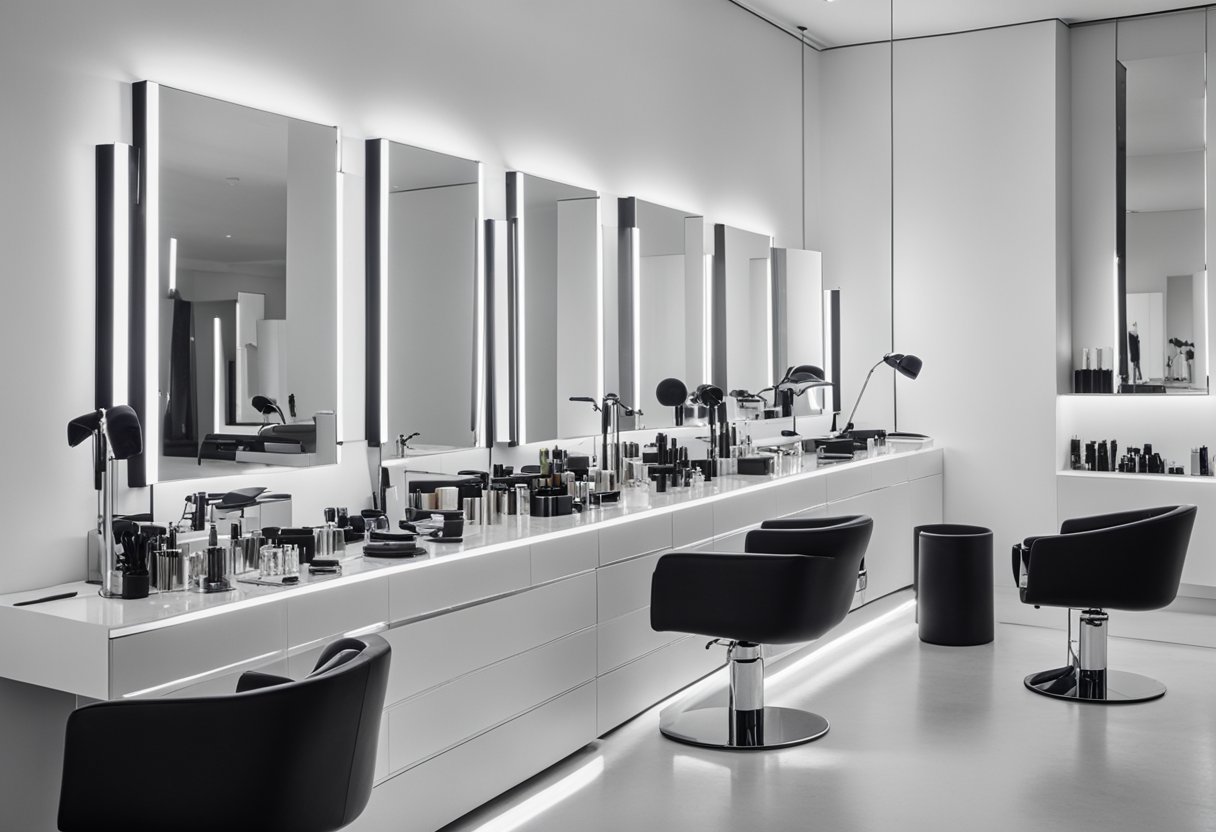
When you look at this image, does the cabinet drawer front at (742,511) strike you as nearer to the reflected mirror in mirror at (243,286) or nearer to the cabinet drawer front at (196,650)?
the reflected mirror in mirror at (243,286)

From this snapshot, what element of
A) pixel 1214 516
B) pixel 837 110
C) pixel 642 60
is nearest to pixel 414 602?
pixel 642 60

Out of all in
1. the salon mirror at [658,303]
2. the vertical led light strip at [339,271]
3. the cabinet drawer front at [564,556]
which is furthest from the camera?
the salon mirror at [658,303]

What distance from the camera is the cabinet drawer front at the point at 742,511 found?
437cm

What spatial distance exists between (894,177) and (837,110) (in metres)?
0.57

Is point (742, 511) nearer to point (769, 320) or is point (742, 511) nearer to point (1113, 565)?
point (1113, 565)

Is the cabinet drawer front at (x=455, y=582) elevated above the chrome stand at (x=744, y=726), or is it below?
above

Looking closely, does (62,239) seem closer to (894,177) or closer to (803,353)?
(803,353)

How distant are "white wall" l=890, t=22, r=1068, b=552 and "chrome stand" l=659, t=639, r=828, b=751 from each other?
122 inches

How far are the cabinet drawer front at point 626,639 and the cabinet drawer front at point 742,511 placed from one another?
50 cm

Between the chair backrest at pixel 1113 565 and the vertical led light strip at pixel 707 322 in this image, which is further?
the vertical led light strip at pixel 707 322

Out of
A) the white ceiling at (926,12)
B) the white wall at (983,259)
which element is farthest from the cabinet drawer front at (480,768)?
the white ceiling at (926,12)

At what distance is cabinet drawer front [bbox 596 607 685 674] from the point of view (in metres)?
3.77

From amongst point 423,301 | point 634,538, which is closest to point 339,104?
point 423,301

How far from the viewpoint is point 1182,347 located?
6281mm
